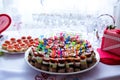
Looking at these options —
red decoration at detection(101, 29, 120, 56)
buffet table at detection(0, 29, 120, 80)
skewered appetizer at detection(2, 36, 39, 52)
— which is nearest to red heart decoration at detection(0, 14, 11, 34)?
skewered appetizer at detection(2, 36, 39, 52)

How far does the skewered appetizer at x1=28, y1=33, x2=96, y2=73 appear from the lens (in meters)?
0.83

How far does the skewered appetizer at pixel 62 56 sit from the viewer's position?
83 cm

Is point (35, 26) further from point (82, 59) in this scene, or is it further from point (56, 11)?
point (82, 59)

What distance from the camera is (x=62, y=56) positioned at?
0.87m

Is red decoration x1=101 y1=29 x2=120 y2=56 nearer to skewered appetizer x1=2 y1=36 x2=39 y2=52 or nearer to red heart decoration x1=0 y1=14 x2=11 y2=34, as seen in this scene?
skewered appetizer x1=2 y1=36 x2=39 y2=52

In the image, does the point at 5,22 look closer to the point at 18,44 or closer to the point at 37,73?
the point at 18,44

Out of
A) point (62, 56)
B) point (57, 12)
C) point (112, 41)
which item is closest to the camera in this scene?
point (62, 56)

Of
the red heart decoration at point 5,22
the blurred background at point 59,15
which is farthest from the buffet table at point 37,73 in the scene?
the blurred background at point 59,15

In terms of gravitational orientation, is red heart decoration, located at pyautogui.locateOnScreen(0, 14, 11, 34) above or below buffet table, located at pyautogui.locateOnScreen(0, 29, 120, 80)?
above

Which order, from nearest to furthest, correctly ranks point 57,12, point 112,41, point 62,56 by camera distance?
point 62,56
point 112,41
point 57,12

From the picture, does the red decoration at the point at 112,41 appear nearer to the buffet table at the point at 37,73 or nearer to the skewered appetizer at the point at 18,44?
the buffet table at the point at 37,73

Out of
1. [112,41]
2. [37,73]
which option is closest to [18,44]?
[37,73]

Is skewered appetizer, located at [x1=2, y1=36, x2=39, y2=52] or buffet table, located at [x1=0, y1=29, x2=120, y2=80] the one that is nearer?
buffet table, located at [x1=0, y1=29, x2=120, y2=80]

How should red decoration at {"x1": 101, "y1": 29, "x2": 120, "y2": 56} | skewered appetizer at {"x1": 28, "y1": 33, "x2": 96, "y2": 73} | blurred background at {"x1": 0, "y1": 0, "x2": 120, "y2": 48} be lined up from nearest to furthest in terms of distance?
skewered appetizer at {"x1": 28, "y1": 33, "x2": 96, "y2": 73} < red decoration at {"x1": 101, "y1": 29, "x2": 120, "y2": 56} < blurred background at {"x1": 0, "y1": 0, "x2": 120, "y2": 48}
